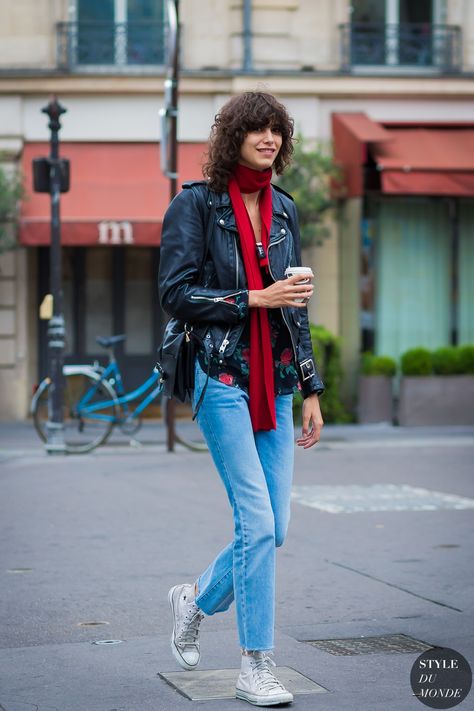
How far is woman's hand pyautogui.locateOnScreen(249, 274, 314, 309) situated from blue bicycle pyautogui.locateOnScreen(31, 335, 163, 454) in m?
10.1

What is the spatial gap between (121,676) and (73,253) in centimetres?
1525

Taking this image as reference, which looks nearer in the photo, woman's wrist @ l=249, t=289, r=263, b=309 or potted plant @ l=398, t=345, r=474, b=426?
woman's wrist @ l=249, t=289, r=263, b=309

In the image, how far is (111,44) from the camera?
65.8ft

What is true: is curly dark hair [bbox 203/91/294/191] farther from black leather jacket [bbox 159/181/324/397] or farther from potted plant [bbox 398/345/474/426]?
potted plant [bbox 398/345/474/426]

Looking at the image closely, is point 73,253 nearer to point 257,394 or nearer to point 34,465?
point 34,465

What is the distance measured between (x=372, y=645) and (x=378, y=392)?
13446 millimetres

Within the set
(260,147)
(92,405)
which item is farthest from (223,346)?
(92,405)

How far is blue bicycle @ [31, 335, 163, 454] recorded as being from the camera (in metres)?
15.0

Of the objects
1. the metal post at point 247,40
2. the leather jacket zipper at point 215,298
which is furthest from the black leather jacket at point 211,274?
the metal post at point 247,40

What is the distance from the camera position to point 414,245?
20.0 m

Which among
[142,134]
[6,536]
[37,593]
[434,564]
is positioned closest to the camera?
[37,593]

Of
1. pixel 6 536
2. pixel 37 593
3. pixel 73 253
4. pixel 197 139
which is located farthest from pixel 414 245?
pixel 37 593

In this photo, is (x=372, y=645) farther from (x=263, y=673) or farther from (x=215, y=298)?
(x=215, y=298)

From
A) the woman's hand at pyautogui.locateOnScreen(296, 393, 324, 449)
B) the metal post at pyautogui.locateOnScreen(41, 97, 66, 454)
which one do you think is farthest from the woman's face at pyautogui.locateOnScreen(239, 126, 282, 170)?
the metal post at pyautogui.locateOnScreen(41, 97, 66, 454)
